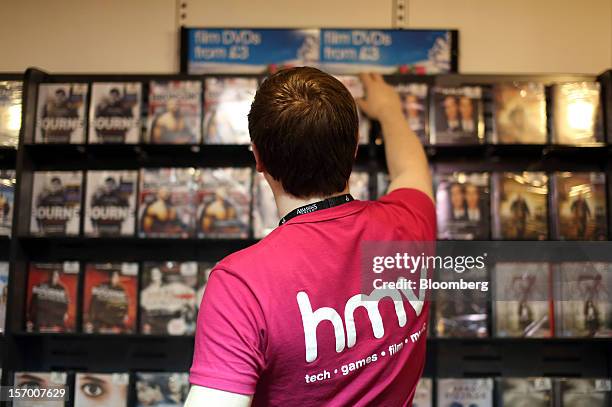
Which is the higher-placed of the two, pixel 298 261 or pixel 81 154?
pixel 81 154

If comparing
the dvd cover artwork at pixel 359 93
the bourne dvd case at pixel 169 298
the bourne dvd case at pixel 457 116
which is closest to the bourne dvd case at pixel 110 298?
the bourne dvd case at pixel 169 298

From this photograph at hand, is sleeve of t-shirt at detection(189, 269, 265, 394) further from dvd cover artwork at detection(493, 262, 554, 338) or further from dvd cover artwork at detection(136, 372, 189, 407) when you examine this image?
dvd cover artwork at detection(136, 372, 189, 407)

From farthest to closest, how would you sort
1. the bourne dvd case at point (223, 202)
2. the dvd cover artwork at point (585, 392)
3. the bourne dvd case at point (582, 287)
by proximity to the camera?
the bourne dvd case at point (223, 202)
the dvd cover artwork at point (585, 392)
the bourne dvd case at point (582, 287)

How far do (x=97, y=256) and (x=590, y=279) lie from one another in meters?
2.20

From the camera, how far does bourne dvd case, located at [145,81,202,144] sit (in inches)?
106

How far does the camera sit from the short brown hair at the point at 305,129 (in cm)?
102

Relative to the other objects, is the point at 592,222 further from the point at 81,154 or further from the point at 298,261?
the point at 81,154

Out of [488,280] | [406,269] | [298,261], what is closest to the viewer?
[298,261]

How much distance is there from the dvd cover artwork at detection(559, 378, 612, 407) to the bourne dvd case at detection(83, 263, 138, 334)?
177 cm

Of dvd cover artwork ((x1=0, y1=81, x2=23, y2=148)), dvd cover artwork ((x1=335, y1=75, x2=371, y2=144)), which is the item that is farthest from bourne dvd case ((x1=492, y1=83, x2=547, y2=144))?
dvd cover artwork ((x1=0, y1=81, x2=23, y2=148))

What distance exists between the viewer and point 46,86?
2.73 m

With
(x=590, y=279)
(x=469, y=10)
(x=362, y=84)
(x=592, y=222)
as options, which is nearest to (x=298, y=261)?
(x=590, y=279)

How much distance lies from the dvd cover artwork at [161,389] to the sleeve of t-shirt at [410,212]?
5.31 feet

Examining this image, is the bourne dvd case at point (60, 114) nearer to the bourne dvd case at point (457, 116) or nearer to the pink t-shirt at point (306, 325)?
the bourne dvd case at point (457, 116)
